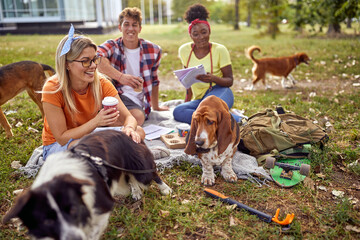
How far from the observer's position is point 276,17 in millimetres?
15727

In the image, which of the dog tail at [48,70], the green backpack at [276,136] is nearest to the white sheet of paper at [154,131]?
the green backpack at [276,136]

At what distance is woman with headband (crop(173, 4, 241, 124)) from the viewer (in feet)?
14.1

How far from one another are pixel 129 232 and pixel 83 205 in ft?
2.77

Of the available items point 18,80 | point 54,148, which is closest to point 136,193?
point 54,148

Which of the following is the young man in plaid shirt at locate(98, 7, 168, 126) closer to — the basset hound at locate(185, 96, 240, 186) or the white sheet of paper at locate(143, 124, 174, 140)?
the white sheet of paper at locate(143, 124, 174, 140)

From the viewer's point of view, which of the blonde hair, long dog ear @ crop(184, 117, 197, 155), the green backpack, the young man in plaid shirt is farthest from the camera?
the young man in plaid shirt

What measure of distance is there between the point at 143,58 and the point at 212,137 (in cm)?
241

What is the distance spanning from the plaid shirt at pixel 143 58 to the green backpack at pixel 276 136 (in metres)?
1.95

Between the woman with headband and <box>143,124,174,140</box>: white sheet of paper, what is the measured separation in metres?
0.41

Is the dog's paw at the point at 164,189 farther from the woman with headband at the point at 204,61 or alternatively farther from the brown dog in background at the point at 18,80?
the brown dog in background at the point at 18,80

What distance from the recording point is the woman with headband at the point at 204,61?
4312mm

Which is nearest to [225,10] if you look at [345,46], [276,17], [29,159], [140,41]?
[276,17]

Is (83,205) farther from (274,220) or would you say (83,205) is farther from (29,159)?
(29,159)

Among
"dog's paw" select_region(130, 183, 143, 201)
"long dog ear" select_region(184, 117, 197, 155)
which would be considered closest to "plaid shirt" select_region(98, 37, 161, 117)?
"long dog ear" select_region(184, 117, 197, 155)
